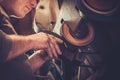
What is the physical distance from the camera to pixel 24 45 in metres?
2.10

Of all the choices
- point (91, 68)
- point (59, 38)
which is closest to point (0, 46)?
point (59, 38)

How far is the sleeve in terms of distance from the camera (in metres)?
1.91

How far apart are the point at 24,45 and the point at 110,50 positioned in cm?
136

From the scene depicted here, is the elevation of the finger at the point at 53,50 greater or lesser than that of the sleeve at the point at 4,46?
lesser

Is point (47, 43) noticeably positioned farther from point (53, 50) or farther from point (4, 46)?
point (4, 46)

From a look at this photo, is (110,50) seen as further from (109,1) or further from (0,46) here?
(0,46)

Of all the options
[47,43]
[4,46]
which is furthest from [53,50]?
[4,46]

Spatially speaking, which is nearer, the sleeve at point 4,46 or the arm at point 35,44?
the sleeve at point 4,46

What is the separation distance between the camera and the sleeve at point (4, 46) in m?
1.91

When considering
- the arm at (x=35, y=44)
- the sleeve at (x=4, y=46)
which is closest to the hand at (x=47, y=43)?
the arm at (x=35, y=44)

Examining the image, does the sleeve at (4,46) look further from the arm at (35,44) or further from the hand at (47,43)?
the hand at (47,43)

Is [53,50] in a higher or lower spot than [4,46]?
lower

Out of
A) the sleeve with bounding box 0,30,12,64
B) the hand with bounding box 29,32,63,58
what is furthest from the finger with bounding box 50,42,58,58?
the sleeve with bounding box 0,30,12,64

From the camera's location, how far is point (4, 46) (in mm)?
1932
